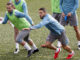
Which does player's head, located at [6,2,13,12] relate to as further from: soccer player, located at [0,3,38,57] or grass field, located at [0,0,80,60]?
grass field, located at [0,0,80,60]

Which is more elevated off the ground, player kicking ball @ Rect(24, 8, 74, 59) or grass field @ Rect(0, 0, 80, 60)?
player kicking ball @ Rect(24, 8, 74, 59)

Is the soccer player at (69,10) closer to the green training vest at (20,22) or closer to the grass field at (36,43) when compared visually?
the grass field at (36,43)

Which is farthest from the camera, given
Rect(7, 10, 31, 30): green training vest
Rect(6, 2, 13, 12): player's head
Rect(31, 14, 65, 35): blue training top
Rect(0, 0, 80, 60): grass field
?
Rect(0, 0, 80, 60): grass field

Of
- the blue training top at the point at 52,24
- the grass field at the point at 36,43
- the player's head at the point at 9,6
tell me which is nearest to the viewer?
the blue training top at the point at 52,24

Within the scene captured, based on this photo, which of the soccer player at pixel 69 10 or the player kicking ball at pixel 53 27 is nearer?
the player kicking ball at pixel 53 27

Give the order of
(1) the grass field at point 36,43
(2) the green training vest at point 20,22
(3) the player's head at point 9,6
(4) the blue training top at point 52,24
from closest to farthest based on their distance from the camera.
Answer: (4) the blue training top at point 52,24 → (3) the player's head at point 9,6 → (2) the green training vest at point 20,22 → (1) the grass field at point 36,43

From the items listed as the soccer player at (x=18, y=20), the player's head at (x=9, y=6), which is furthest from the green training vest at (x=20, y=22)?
the player's head at (x=9, y=6)

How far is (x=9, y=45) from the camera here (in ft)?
28.1

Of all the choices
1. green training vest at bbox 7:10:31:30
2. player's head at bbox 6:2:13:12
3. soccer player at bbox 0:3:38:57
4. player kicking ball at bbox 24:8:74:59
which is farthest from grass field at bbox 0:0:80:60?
player's head at bbox 6:2:13:12

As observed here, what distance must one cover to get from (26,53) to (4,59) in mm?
753

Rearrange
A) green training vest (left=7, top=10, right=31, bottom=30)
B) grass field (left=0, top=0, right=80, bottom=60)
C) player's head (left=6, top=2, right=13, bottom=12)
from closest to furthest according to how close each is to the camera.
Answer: player's head (left=6, top=2, right=13, bottom=12)
green training vest (left=7, top=10, right=31, bottom=30)
grass field (left=0, top=0, right=80, bottom=60)

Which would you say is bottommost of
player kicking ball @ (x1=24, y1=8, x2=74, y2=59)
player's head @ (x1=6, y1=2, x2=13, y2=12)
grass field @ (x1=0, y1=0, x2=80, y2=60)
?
grass field @ (x1=0, y1=0, x2=80, y2=60)

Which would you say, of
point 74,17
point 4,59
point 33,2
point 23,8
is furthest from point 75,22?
point 33,2

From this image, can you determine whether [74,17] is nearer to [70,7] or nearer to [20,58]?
[70,7]
